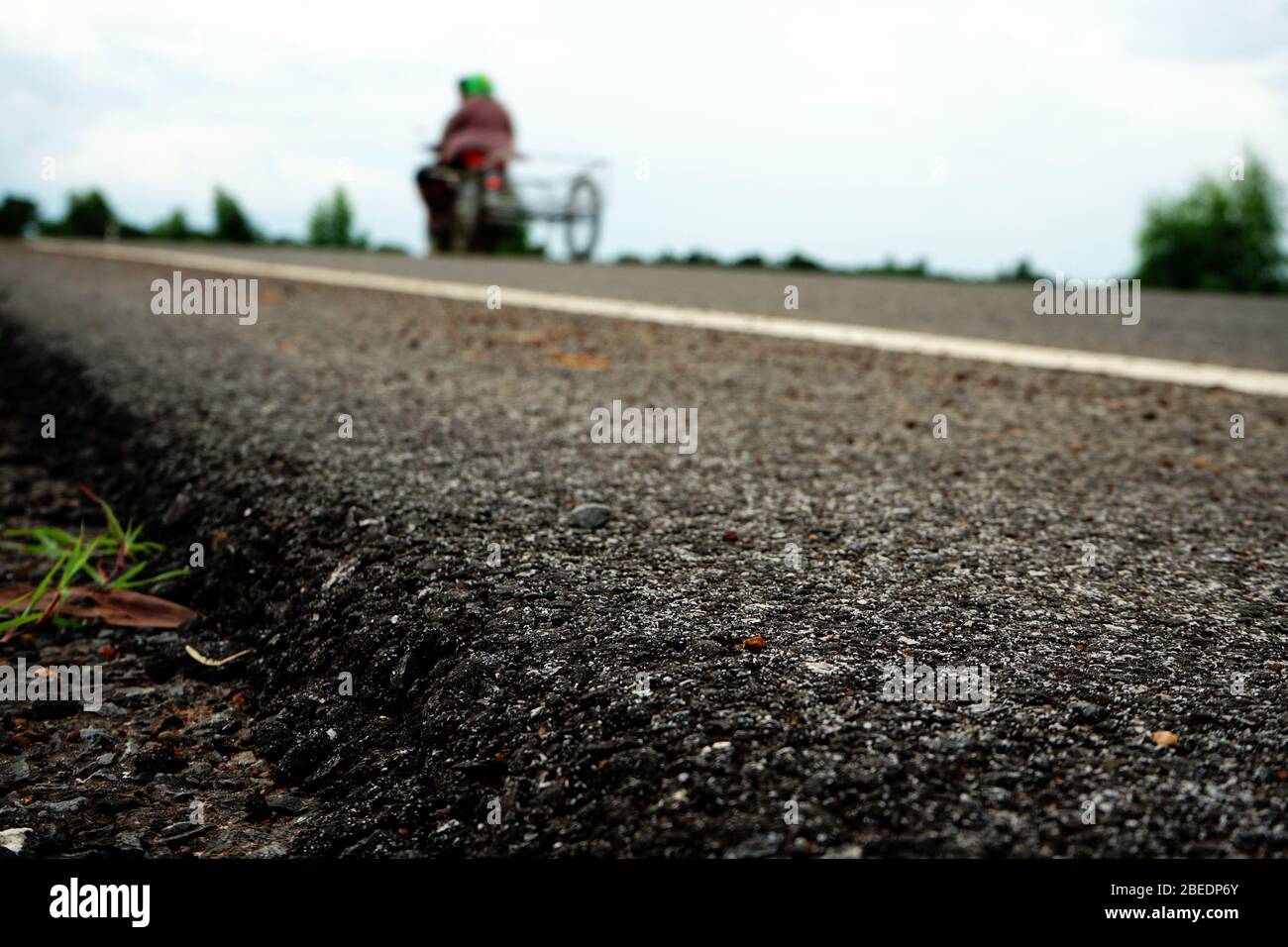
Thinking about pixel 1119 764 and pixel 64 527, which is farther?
pixel 64 527

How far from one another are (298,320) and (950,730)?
407 centimetres

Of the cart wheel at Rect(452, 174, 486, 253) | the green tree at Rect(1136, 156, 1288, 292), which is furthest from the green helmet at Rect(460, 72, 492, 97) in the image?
the green tree at Rect(1136, 156, 1288, 292)

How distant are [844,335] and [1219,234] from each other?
21.7 meters

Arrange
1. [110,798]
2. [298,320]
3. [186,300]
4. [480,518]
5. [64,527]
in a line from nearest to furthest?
[110,798]
[480,518]
[64,527]
[298,320]
[186,300]

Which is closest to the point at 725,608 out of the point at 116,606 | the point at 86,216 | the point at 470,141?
the point at 116,606

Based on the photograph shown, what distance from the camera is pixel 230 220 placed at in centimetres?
2991

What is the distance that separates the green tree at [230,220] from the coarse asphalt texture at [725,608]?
928 inches

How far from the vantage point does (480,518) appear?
1771mm

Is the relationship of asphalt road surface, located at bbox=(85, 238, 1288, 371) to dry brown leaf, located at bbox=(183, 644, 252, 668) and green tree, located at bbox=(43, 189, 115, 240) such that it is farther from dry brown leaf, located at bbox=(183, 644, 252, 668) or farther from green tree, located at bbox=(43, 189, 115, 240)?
green tree, located at bbox=(43, 189, 115, 240)

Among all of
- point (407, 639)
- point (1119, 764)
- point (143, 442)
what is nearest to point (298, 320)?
point (143, 442)

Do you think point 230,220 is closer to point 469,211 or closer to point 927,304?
point 469,211

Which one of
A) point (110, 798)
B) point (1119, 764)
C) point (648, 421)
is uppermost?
point (648, 421)

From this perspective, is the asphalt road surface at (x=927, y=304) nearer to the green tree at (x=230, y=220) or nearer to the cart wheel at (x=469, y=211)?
the cart wheel at (x=469, y=211)
